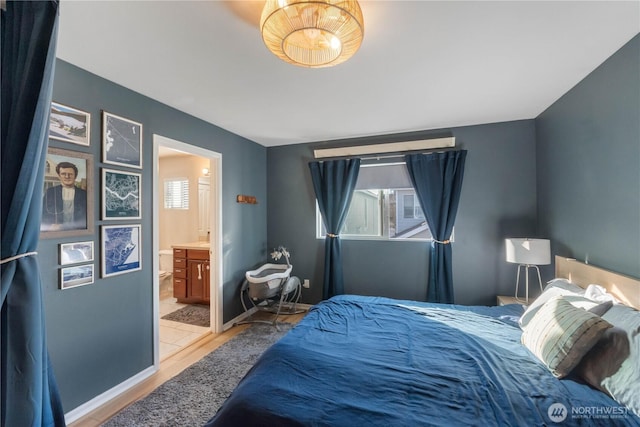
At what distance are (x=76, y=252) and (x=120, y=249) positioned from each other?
0.29 meters

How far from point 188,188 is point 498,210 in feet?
15.4

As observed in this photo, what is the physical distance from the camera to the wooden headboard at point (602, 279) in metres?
1.61

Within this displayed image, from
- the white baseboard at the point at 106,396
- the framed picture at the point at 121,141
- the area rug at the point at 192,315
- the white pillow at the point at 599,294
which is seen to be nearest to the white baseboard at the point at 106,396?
the white baseboard at the point at 106,396

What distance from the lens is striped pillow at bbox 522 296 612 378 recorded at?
132cm

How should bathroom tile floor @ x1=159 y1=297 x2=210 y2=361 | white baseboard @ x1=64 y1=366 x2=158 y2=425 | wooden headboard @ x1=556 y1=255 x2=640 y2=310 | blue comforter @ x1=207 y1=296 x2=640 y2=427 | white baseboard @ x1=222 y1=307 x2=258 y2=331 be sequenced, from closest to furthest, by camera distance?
1. blue comforter @ x1=207 y1=296 x2=640 y2=427
2. wooden headboard @ x1=556 y1=255 x2=640 y2=310
3. white baseboard @ x1=64 y1=366 x2=158 y2=425
4. bathroom tile floor @ x1=159 y1=297 x2=210 y2=361
5. white baseboard @ x1=222 y1=307 x2=258 y2=331

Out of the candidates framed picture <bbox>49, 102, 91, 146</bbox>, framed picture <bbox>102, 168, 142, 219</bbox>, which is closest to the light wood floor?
framed picture <bbox>102, 168, 142, 219</bbox>

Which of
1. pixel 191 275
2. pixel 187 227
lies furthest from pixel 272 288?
pixel 187 227

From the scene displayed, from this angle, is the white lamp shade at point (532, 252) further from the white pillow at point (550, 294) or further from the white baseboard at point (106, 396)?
the white baseboard at point (106, 396)

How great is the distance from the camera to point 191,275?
4.07 meters

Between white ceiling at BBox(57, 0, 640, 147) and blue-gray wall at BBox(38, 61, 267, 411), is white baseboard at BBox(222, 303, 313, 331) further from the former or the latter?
white ceiling at BBox(57, 0, 640, 147)

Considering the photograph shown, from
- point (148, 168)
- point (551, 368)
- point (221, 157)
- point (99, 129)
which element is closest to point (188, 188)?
point (221, 157)

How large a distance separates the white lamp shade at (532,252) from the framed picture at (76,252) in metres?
3.61

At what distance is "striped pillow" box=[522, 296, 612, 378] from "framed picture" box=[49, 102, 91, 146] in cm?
318

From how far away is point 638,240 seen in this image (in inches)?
65.5
